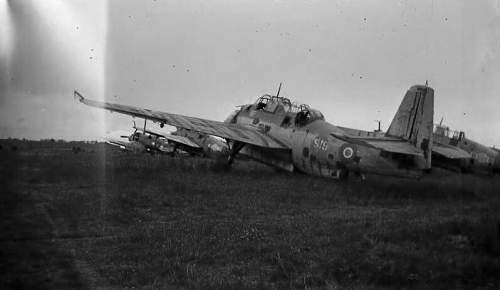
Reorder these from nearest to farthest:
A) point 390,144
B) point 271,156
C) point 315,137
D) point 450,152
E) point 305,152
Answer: point 390,144, point 315,137, point 305,152, point 271,156, point 450,152

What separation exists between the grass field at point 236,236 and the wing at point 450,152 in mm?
9403

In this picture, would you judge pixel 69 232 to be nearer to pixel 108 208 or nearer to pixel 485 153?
pixel 108 208

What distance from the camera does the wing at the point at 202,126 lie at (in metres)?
23.8

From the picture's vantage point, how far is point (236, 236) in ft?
34.8

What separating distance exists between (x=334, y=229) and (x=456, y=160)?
1958 cm

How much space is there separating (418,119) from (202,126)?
1022cm

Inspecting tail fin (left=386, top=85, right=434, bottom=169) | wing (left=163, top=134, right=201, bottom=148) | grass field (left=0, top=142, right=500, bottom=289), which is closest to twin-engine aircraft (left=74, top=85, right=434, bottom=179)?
tail fin (left=386, top=85, right=434, bottom=169)

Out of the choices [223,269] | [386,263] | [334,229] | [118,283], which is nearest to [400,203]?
[334,229]

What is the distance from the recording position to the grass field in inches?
320

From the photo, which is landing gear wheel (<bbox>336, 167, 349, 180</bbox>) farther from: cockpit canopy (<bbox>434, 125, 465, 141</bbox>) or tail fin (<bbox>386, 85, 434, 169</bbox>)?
cockpit canopy (<bbox>434, 125, 465, 141</bbox>)

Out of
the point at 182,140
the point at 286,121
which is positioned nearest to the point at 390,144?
the point at 286,121

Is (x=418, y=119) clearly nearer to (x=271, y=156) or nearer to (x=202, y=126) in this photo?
(x=271, y=156)

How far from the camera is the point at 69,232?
1059cm

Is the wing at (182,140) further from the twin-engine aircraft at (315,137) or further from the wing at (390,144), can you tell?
Answer: the wing at (390,144)
